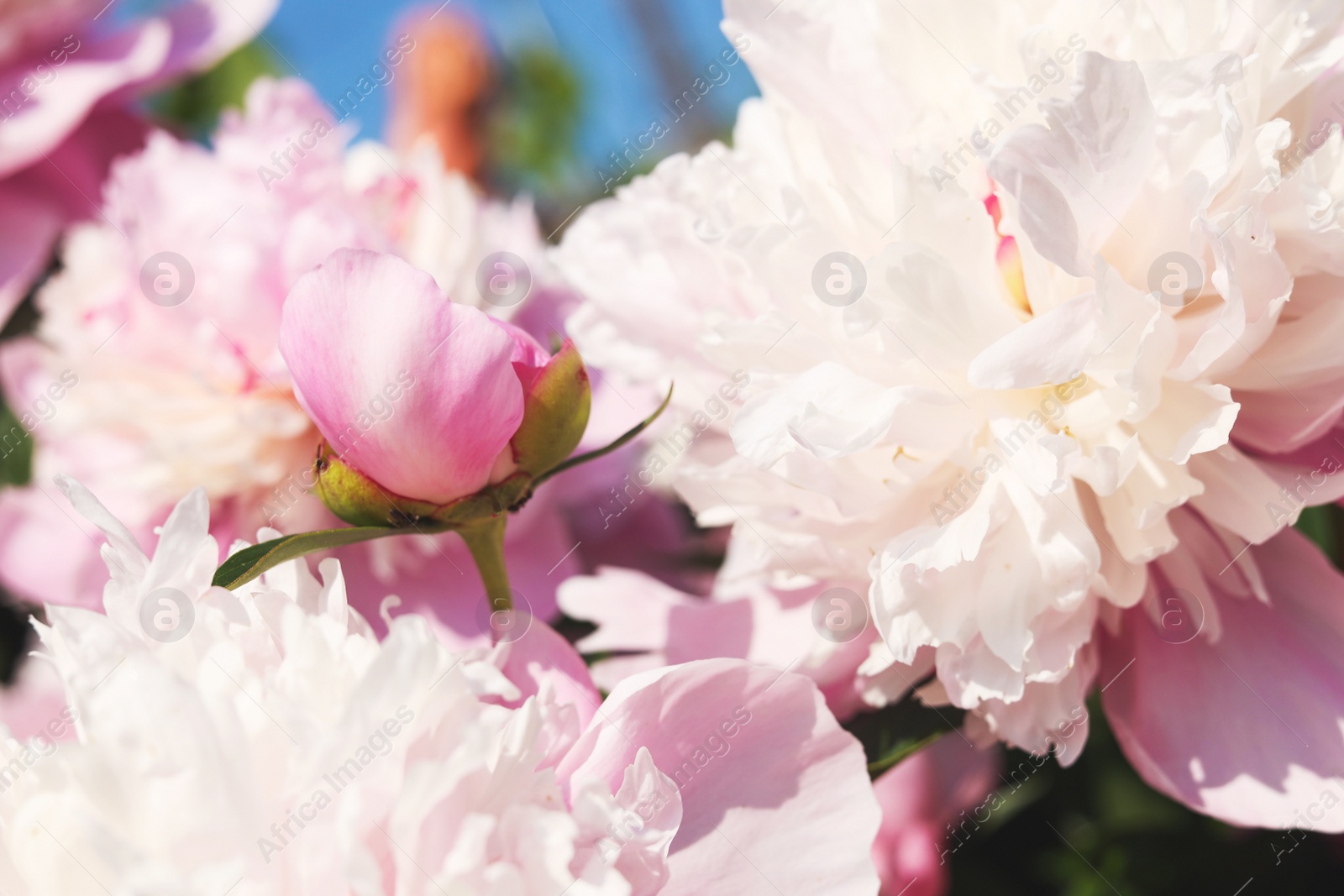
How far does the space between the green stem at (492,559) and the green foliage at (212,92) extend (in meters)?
0.76

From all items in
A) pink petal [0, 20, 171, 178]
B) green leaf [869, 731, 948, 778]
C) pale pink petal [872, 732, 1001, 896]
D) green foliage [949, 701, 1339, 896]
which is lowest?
green foliage [949, 701, 1339, 896]

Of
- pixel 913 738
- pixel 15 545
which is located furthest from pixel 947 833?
pixel 15 545

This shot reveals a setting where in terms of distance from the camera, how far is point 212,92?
1.08m

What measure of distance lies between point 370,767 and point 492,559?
14 cm

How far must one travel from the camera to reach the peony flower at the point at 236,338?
0.60m

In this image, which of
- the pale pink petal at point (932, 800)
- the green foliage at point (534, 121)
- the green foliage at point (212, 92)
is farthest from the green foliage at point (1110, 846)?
the green foliage at point (534, 121)

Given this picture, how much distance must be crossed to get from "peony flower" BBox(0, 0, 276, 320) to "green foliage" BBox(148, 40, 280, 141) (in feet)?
0.91

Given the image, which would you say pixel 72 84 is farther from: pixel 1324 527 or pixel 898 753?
pixel 1324 527

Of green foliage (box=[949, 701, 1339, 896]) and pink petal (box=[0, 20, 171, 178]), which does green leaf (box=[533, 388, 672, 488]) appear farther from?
pink petal (box=[0, 20, 171, 178])

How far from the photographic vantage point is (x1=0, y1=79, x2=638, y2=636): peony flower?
23.5 inches

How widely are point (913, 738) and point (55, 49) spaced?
0.69 m

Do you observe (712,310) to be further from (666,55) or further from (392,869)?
(666,55)

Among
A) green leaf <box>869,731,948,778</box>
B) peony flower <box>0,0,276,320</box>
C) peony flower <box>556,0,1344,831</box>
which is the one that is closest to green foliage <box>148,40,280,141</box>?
peony flower <box>0,0,276,320</box>

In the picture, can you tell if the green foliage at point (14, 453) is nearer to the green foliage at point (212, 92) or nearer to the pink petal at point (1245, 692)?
the green foliage at point (212, 92)
